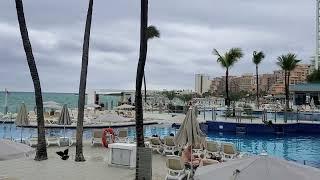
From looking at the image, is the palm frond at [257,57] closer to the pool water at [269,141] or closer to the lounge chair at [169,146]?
the pool water at [269,141]

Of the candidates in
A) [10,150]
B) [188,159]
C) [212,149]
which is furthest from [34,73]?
[10,150]

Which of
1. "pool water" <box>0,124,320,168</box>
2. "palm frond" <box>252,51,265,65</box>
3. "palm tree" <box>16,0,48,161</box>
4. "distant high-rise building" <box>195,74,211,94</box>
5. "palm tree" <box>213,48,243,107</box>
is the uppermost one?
"distant high-rise building" <box>195,74,211,94</box>

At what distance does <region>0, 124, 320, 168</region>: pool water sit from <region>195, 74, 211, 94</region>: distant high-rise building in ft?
373

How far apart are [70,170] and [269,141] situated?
16.6 meters

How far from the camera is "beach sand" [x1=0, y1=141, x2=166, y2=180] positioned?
12508 millimetres

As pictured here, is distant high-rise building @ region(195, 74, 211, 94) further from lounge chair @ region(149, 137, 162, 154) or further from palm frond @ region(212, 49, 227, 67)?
lounge chair @ region(149, 137, 162, 154)

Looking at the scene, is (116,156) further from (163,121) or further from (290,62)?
(290,62)

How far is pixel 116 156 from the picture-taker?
1427 centimetres

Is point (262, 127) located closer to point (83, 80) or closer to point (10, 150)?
point (83, 80)

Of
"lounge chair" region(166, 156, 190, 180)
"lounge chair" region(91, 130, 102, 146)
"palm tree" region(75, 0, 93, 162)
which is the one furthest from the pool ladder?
"lounge chair" region(166, 156, 190, 180)

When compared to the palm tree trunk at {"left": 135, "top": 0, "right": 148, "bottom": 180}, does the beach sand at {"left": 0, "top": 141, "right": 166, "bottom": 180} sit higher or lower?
lower

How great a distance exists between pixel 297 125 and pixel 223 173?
87.4 feet

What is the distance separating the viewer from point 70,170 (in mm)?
13539

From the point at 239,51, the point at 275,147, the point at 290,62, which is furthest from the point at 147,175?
the point at 290,62
